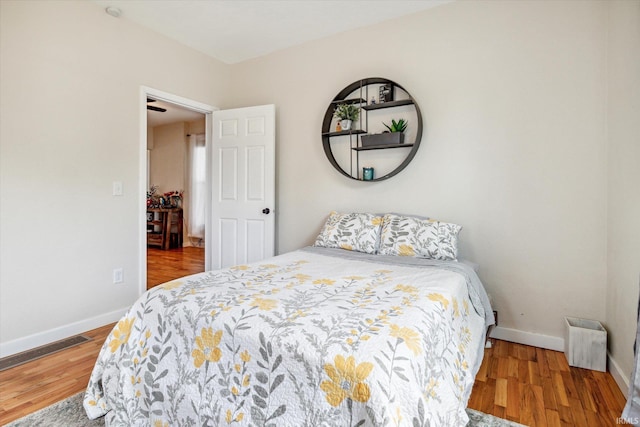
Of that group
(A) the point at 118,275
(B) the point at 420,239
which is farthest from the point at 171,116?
(B) the point at 420,239

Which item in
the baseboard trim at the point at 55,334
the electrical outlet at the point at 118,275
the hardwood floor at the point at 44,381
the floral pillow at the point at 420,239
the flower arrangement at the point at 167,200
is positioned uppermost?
the flower arrangement at the point at 167,200

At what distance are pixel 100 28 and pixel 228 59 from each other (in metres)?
1.33

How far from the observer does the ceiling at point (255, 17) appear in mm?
2717

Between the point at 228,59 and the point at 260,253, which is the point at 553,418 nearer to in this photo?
the point at 260,253

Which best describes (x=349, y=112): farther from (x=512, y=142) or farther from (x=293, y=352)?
(x=293, y=352)

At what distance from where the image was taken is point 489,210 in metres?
2.56

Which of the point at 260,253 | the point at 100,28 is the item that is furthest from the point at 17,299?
the point at 100,28

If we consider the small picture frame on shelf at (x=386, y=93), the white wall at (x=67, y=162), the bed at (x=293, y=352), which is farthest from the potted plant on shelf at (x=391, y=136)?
the white wall at (x=67, y=162)

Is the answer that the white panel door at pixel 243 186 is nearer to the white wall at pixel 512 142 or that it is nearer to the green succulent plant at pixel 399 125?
the white wall at pixel 512 142

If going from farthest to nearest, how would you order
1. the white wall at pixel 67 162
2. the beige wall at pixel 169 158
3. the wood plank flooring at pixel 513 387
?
the beige wall at pixel 169 158
the white wall at pixel 67 162
the wood plank flooring at pixel 513 387

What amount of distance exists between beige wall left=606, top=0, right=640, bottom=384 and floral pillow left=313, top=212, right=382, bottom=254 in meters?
1.48

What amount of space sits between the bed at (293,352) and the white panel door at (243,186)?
1595mm

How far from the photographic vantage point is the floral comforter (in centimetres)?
103

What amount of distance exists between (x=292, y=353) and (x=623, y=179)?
2114 mm
